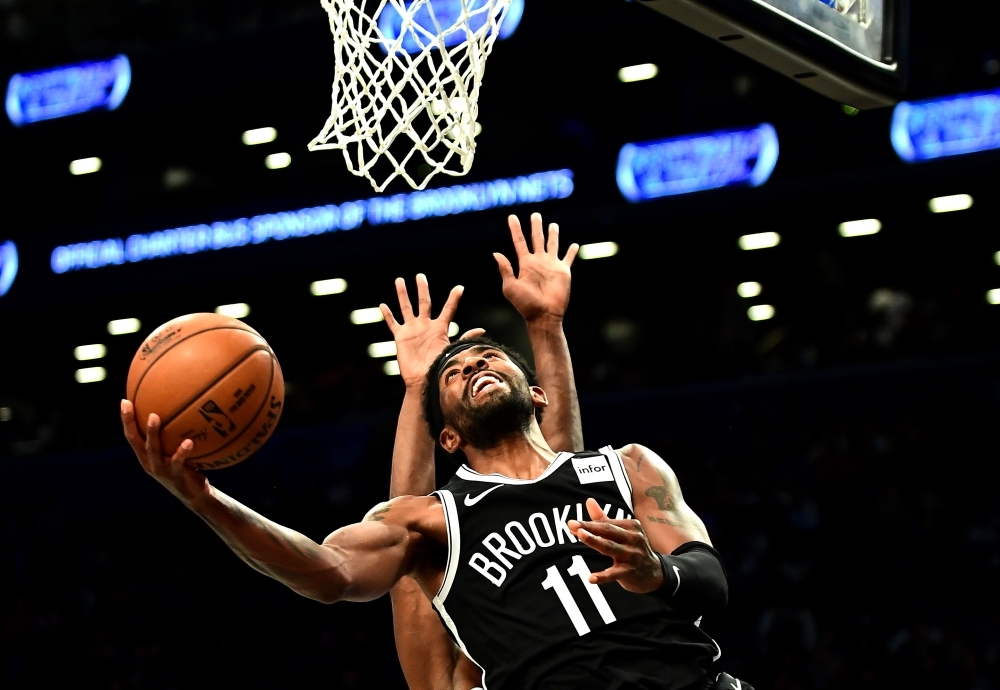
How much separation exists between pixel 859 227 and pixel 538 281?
8.87 m

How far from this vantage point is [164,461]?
3035 mm

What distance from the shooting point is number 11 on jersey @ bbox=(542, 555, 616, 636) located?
3.51 m

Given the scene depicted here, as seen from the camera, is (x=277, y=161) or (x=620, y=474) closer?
(x=620, y=474)

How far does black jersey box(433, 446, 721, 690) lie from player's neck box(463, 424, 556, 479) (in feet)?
0.32

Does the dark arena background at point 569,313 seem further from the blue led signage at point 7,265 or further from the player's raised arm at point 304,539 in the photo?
the player's raised arm at point 304,539

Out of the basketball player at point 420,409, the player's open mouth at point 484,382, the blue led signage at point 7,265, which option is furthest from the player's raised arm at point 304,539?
the blue led signage at point 7,265

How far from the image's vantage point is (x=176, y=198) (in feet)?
50.5

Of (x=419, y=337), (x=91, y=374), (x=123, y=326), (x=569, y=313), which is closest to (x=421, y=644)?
(x=419, y=337)

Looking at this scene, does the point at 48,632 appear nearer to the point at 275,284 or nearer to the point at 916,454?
the point at 275,284

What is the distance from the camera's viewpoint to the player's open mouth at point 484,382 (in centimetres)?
401

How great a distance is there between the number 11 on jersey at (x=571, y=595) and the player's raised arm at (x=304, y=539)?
0.40 meters

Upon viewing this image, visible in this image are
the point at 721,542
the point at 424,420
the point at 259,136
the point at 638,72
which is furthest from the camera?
the point at 259,136

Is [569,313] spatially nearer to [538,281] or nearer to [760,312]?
[760,312]

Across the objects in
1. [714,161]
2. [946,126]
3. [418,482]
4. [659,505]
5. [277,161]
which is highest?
[659,505]
